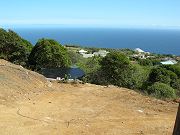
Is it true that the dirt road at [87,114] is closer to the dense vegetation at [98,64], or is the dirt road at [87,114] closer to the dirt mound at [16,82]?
the dirt mound at [16,82]

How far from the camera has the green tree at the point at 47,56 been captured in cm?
4188

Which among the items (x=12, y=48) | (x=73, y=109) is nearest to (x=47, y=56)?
(x=12, y=48)

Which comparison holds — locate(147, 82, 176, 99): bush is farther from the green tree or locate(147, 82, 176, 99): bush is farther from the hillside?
the green tree

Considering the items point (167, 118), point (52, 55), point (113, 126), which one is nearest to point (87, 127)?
point (113, 126)

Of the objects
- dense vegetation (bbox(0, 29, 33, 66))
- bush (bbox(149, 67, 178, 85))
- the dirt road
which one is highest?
the dirt road

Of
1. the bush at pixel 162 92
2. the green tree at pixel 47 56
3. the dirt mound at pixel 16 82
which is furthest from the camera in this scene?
the green tree at pixel 47 56

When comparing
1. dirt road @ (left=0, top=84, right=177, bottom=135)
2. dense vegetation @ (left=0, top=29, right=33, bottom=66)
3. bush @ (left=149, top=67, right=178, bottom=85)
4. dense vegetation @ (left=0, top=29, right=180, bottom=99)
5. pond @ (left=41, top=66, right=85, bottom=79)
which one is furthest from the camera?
dense vegetation @ (left=0, top=29, right=33, bottom=66)

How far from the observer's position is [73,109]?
13.0 m

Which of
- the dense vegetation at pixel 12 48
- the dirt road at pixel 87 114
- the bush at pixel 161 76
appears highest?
the dirt road at pixel 87 114

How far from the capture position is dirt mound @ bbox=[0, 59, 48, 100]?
47.0 ft

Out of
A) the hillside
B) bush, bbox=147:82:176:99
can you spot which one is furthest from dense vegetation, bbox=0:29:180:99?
the hillside

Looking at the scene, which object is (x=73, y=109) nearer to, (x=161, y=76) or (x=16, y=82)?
(x=16, y=82)

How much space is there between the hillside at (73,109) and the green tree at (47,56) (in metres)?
24.1

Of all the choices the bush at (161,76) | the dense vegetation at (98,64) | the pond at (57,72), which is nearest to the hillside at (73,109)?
the pond at (57,72)
